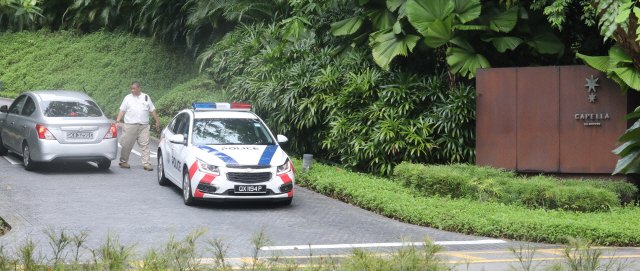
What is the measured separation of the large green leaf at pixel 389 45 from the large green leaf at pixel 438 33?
1.20 ft

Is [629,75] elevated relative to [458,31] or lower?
lower

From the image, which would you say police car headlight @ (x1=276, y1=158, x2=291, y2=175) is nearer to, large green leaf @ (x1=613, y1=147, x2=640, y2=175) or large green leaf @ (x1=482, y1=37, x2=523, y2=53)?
large green leaf @ (x1=482, y1=37, x2=523, y2=53)

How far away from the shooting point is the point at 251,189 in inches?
409

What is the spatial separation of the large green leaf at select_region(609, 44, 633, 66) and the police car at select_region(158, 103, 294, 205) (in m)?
5.80

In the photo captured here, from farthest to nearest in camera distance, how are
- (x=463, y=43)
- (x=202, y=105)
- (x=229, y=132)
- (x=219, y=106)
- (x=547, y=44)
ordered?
(x=547, y=44) → (x=463, y=43) → (x=219, y=106) → (x=202, y=105) → (x=229, y=132)

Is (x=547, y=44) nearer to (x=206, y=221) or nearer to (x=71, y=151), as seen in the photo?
(x=206, y=221)

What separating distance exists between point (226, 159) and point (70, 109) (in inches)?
207

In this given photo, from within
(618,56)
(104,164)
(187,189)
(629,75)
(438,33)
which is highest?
(438,33)

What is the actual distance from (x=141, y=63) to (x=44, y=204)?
20.9m

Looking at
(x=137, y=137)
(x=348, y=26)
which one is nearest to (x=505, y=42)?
(x=348, y=26)

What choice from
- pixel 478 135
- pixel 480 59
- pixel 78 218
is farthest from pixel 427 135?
pixel 78 218

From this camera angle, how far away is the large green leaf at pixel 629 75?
10.9 metres

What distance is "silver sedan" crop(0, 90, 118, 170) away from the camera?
43.1ft

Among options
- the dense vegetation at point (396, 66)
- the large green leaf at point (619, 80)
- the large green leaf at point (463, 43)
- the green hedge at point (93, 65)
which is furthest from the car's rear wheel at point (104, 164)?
the green hedge at point (93, 65)
